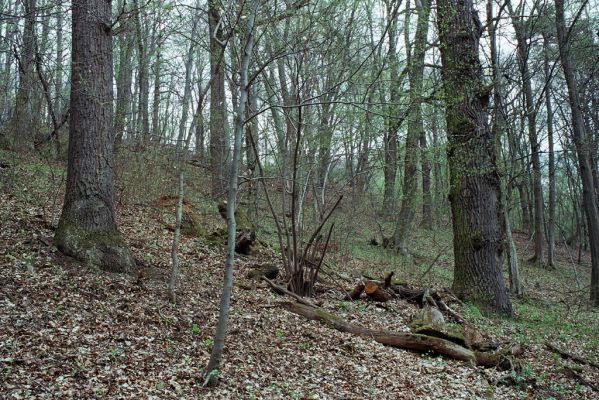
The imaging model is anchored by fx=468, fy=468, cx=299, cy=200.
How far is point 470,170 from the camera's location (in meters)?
8.45

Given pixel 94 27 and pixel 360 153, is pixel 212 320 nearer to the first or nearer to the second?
pixel 94 27

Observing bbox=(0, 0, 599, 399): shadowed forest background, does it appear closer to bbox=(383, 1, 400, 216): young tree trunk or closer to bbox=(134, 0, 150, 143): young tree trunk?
bbox=(383, 1, 400, 216): young tree trunk

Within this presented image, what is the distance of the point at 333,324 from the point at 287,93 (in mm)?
4663

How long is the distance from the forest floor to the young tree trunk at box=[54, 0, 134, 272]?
0.30m

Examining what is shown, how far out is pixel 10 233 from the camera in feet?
20.4

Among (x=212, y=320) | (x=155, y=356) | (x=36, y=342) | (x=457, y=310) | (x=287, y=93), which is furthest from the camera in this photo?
(x=287, y=93)

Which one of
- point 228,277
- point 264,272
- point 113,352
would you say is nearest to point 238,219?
point 264,272

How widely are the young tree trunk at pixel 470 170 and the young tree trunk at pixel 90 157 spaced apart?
5.68 meters

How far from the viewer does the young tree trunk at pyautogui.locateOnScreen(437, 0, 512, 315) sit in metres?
8.42

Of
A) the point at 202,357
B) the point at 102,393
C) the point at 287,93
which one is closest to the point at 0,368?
the point at 102,393

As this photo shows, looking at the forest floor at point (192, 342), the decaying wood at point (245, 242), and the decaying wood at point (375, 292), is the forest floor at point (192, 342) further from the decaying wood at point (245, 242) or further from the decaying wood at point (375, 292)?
the decaying wood at point (245, 242)

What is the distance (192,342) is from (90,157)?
276 centimetres

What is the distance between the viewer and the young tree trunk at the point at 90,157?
19.1 feet

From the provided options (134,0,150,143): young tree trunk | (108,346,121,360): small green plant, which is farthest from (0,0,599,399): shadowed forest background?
(134,0,150,143): young tree trunk
